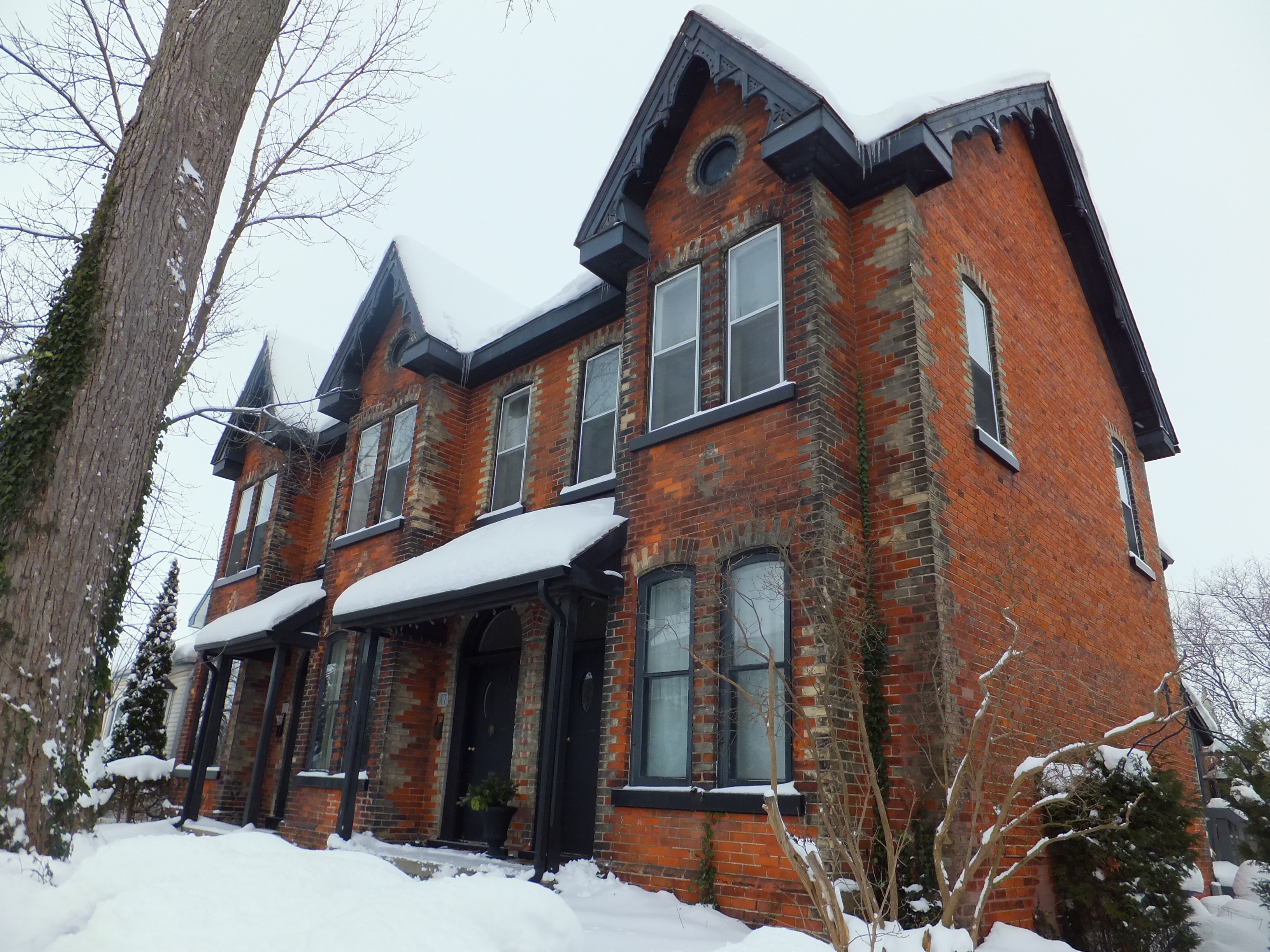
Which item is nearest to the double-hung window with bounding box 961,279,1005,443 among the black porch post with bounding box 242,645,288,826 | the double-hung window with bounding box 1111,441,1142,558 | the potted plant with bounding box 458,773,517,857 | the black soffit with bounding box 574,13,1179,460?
the black soffit with bounding box 574,13,1179,460

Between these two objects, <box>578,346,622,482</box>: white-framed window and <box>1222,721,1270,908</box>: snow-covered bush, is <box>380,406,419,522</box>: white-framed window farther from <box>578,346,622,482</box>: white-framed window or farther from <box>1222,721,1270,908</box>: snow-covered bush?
<box>1222,721,1270,908</box>: snow-covered bush

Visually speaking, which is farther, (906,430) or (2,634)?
(906,430)

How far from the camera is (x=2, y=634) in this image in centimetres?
455

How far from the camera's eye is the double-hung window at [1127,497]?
1190 centimetres

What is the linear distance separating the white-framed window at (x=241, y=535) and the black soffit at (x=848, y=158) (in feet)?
31.9

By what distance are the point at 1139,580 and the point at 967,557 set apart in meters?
5.50

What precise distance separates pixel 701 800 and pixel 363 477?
835 cm

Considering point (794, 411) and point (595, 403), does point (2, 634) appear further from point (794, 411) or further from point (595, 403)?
point (595, 403)

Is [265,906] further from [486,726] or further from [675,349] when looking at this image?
[486,726]

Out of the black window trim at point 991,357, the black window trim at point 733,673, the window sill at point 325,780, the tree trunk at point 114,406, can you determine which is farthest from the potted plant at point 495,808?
the black window trim at point 991,357

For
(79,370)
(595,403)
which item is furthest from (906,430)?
(79,370)

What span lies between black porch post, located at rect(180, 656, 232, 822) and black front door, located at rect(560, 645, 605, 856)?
6.43 meters

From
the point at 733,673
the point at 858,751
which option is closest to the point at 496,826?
the point at 733,673

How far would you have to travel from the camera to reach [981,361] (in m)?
9.00
